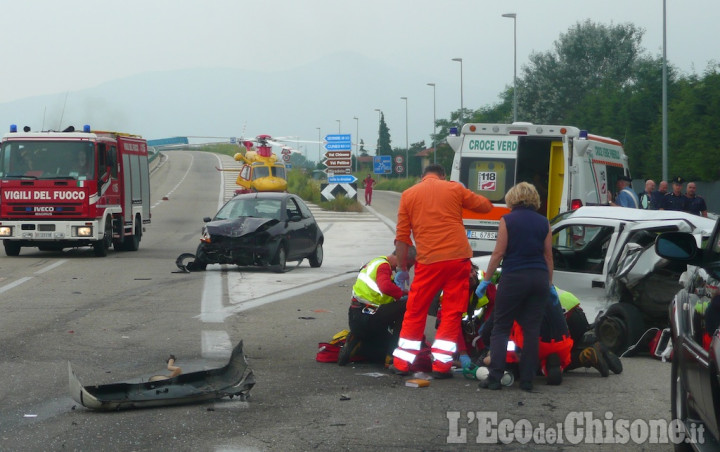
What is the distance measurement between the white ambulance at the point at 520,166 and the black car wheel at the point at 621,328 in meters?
8.02

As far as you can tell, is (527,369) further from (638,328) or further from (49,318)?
(49,318)

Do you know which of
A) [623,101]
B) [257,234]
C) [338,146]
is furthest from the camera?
Result: [623,101]

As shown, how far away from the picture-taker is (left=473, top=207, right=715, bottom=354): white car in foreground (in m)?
10.3

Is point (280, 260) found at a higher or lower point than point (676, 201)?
lower

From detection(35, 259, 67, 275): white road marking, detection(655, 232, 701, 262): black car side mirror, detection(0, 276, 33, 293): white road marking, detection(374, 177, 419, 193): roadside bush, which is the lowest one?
detection(374, 177, 419, 193): roadside bush

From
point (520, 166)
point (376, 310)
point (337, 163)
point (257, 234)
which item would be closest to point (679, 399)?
point (376, 310)

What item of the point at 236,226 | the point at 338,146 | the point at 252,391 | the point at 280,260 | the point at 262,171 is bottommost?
the point at 280,260

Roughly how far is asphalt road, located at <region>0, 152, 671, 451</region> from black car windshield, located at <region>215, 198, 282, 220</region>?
8.47ft

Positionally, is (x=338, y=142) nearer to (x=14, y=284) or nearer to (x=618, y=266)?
(x=14, y=284)

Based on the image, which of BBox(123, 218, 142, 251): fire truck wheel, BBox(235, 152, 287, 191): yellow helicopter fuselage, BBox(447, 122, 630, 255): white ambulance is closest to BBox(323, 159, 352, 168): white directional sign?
BBox(235, 152, 287, 191): yellow helicopter fuselage

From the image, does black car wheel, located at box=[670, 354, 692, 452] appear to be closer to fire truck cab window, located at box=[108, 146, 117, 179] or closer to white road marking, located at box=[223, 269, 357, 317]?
white road marking, located at box=[223, 269, 357, 317]

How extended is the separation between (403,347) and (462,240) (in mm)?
1040

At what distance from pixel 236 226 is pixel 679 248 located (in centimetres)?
1437

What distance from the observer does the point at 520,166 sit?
2034 cm
